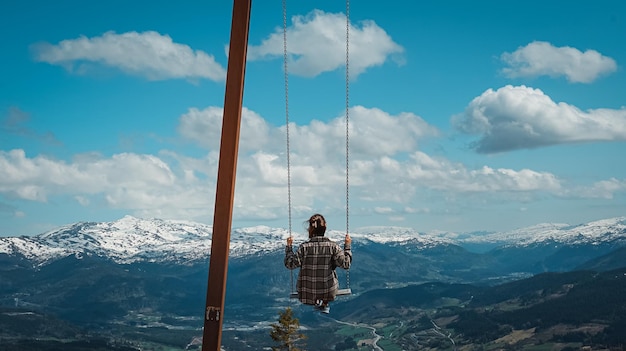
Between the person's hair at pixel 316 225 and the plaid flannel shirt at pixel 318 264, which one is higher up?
the person's hair at pixel 316 225

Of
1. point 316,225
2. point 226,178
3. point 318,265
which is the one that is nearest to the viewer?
point 226,178

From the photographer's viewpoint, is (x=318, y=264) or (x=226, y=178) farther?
(x=318, y=264)

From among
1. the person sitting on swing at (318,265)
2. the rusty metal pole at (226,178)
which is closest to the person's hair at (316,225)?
the person sitting on swing at (318,265)

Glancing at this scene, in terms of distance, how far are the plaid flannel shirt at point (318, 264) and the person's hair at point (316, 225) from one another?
0.24ft

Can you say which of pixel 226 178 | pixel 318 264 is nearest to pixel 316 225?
pixel 318 264

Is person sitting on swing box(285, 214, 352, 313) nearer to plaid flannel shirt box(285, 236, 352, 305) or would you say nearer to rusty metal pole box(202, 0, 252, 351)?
plaid flannel shirt box(285, 236, 352, 305)

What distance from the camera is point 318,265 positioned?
6086 mm

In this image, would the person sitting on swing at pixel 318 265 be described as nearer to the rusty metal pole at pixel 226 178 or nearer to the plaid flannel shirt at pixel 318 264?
the plaid flannel shirt at pixel 318 264

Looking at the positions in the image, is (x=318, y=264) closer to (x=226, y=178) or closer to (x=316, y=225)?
(x=316, y=225)

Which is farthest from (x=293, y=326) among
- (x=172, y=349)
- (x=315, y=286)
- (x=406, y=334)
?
(x=406, y=334)

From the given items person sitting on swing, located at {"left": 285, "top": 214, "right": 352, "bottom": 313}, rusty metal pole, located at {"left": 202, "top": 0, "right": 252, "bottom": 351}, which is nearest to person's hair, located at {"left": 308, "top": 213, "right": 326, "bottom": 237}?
person sitting on swing, located at {"left": 285, "top": 214, "right": 352, "bottom": 313}

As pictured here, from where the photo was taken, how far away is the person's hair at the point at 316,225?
6.20 metres

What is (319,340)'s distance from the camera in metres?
195

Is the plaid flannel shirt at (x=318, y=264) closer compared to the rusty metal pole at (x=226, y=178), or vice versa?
the rusty metal pole at (x=226, y=178)
